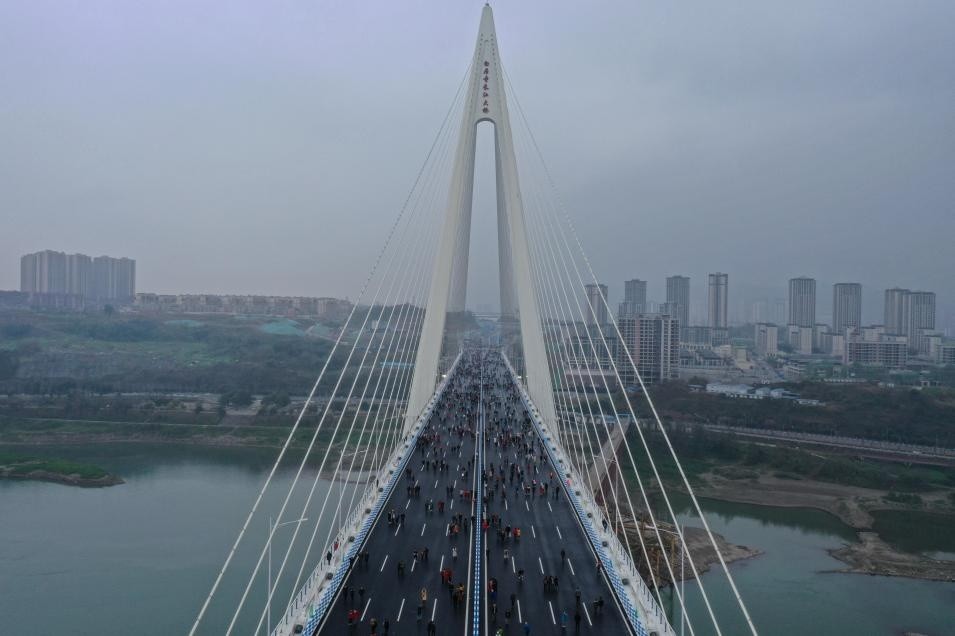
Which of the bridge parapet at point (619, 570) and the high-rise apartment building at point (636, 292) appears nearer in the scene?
the bridge parapet at point (619, 570)

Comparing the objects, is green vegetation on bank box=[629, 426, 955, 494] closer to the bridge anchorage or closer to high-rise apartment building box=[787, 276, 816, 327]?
the bridge anchorage

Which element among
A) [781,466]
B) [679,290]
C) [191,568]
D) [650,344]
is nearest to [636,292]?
[679,290]

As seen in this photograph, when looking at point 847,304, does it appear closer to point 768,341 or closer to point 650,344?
point 768,341

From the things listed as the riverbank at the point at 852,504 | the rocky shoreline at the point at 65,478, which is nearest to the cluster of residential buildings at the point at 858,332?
the riverbank at the point at 852,504

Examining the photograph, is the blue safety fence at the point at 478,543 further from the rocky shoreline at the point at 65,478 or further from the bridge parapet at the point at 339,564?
the rocky shoreline at the point at 65,478

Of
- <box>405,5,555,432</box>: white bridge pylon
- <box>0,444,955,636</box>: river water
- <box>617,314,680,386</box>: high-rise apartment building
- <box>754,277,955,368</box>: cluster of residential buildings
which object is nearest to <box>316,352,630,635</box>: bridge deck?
<box>405,5,555,432</box>: white bridge pylon
